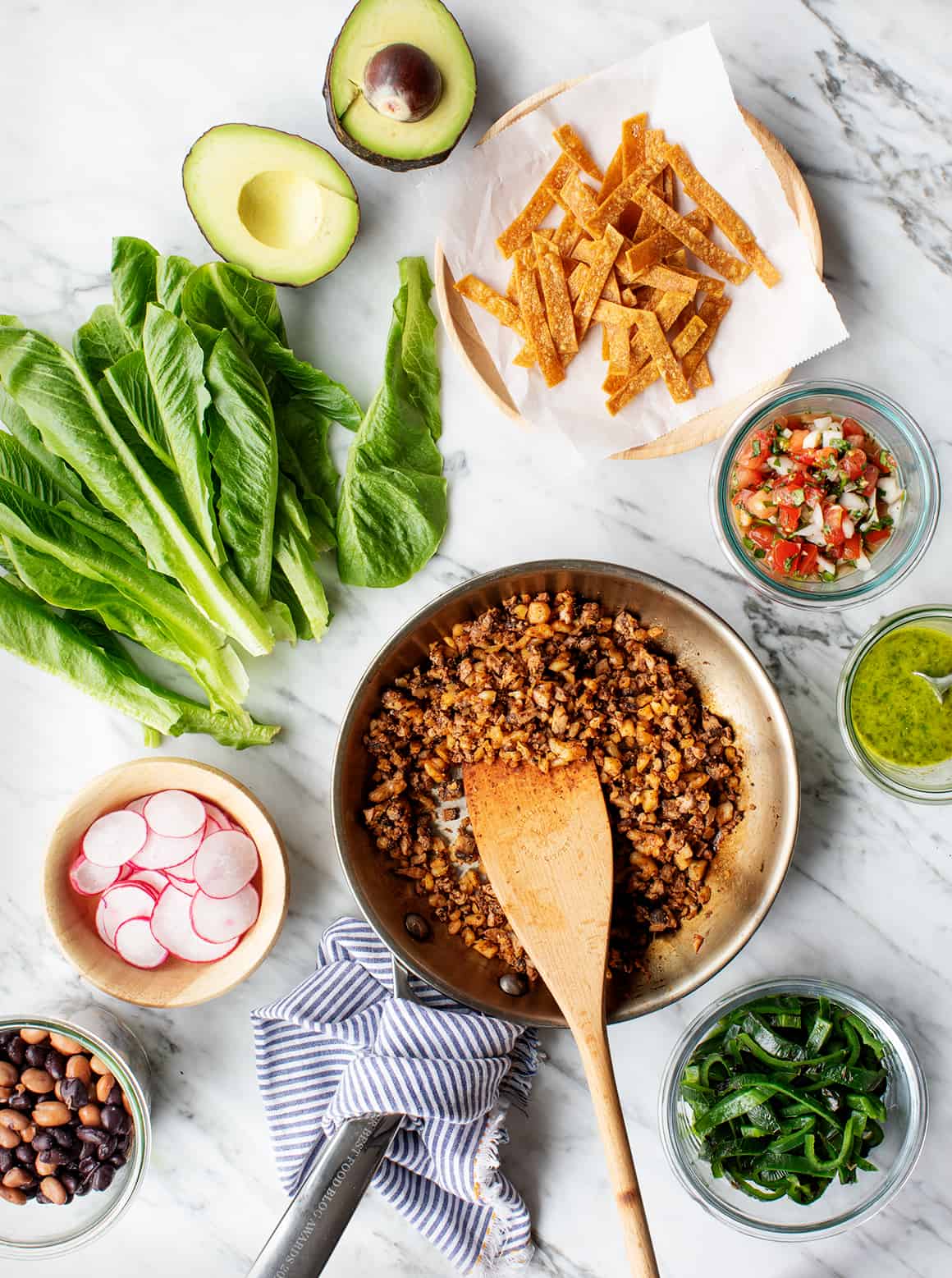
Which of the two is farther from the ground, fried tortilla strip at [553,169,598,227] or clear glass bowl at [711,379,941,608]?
fried tortilla strip at [553,169,598,227]

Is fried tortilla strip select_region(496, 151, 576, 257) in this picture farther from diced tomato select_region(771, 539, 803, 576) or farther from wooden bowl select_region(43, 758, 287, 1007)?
wooden bowl select_region(43, 758, 287, 1007)

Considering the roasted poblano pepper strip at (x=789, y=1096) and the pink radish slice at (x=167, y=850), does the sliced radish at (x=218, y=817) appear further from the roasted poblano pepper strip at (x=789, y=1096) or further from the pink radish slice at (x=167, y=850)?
the roasted poblano pepper strip at (x=789, y=1096)

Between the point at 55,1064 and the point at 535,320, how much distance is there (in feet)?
5.32

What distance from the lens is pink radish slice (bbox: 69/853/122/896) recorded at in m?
1.87

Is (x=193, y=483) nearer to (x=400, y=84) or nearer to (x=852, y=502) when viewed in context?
(x=400, y=84)

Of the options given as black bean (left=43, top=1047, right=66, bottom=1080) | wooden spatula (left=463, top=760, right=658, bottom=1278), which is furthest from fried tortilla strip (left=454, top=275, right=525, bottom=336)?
black bean (left=43, top=1047, right=66, bottom=1080)

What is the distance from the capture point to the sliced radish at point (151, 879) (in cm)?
190

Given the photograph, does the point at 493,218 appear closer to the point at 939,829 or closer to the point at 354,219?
the point at 354,219

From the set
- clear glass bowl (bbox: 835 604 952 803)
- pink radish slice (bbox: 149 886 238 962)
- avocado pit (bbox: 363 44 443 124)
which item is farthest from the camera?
pink radish slice (bbox: 149 886 238 962)

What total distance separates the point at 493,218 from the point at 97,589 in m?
0.99

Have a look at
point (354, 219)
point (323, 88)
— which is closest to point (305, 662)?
point (354, 219)

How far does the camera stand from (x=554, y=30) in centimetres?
190

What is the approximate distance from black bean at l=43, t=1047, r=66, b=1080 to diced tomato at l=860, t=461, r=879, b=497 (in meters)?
1.80

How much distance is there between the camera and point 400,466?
1.88m
